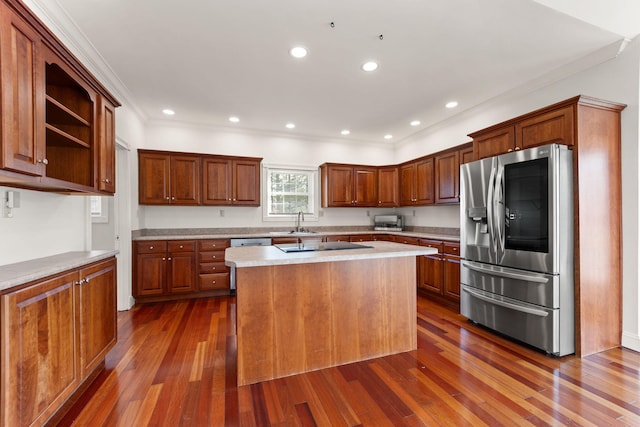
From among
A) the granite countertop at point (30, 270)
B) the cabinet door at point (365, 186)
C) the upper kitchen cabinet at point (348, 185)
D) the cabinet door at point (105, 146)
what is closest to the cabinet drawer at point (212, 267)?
the cabinet door at point (105, 146)

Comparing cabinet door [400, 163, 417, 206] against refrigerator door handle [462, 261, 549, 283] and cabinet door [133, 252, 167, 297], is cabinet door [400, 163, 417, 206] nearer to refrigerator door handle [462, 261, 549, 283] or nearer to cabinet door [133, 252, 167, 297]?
refrigerator door handle [462, 261, 549, 283]

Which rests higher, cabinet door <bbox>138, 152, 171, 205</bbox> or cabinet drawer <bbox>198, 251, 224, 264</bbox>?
cabinet door <bbox>138, 152, 171, 205</bbox>

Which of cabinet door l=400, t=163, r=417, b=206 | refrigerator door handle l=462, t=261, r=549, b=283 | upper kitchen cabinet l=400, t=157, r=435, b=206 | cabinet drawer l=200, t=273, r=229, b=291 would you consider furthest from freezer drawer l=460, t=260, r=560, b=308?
cabinet drawer l=200, t=273, r=229, b=291

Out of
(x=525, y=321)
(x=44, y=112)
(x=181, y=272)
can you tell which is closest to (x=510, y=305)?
(x=525, y=321)

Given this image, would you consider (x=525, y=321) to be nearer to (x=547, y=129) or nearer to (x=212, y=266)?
(x=547, y=129)

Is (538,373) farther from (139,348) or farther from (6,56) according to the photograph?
(6,56)

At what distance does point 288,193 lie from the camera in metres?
5.46

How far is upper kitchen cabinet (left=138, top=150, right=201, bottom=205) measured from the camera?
13.8 ft

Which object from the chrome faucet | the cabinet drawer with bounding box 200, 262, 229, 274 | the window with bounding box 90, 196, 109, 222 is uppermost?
the window with bounding box 90, 196, 109, 222

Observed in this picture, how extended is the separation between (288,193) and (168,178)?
207 centimetres

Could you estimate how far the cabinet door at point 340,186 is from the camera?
5.34 m

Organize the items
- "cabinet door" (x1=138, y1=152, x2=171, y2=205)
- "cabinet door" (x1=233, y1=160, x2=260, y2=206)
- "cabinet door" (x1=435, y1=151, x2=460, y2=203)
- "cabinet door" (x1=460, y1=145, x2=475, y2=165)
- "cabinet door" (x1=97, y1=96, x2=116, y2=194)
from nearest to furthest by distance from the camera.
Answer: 1. "cabinet door" (x1=97, y1=96, x2=116, y2=194)
2. "cabinet door" (x1=460, y1=145, x2=475, y2=165)
3. "cabinet door" (x1=435, y1=151, x2=460, y2=203)
4. "cabinet door" (x1=138, y1=152, x2=171, y2=205)
5. "cabinet door" (x1=233, y1=160, x2=260, y2=206)

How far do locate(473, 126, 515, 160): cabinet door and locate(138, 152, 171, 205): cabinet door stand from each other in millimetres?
4315

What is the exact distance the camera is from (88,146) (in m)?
2.19
